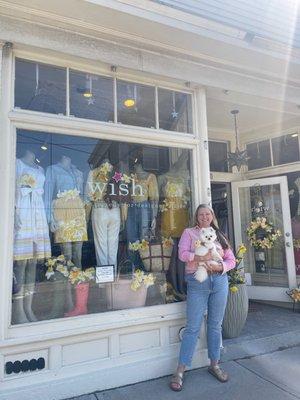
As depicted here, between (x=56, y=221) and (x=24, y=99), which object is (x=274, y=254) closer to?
(x=56, y=221)

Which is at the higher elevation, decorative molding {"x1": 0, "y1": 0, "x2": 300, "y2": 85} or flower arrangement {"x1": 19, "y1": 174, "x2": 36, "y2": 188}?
decorative molding {"x1": 0, "y1": 0, "x2": 300, "y2": 85}

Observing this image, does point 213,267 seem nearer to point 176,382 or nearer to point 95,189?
point 176,382

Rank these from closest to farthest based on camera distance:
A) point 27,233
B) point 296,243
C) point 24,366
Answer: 1. point 24,366
2. point 27,233
3. point 296,243

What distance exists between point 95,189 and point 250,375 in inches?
85.9

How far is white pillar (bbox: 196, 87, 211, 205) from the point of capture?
11.1 ft

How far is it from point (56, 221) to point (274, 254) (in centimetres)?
350

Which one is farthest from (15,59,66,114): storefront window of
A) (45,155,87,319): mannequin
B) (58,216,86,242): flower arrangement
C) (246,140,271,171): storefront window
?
(246,140,271,171): storefront window

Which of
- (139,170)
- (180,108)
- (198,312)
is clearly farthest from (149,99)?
(198,312)

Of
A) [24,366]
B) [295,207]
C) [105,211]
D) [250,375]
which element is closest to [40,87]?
[105,211]

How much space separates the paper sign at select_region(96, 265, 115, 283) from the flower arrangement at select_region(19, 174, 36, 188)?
3.11 feet

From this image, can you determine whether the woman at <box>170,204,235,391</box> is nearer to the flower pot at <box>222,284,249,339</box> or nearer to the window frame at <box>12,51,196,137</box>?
the flower pot at <box>222,284,249,339</box>

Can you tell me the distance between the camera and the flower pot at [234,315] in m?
3.56

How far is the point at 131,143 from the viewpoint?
3184 millimetres

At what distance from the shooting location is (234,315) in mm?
3559
